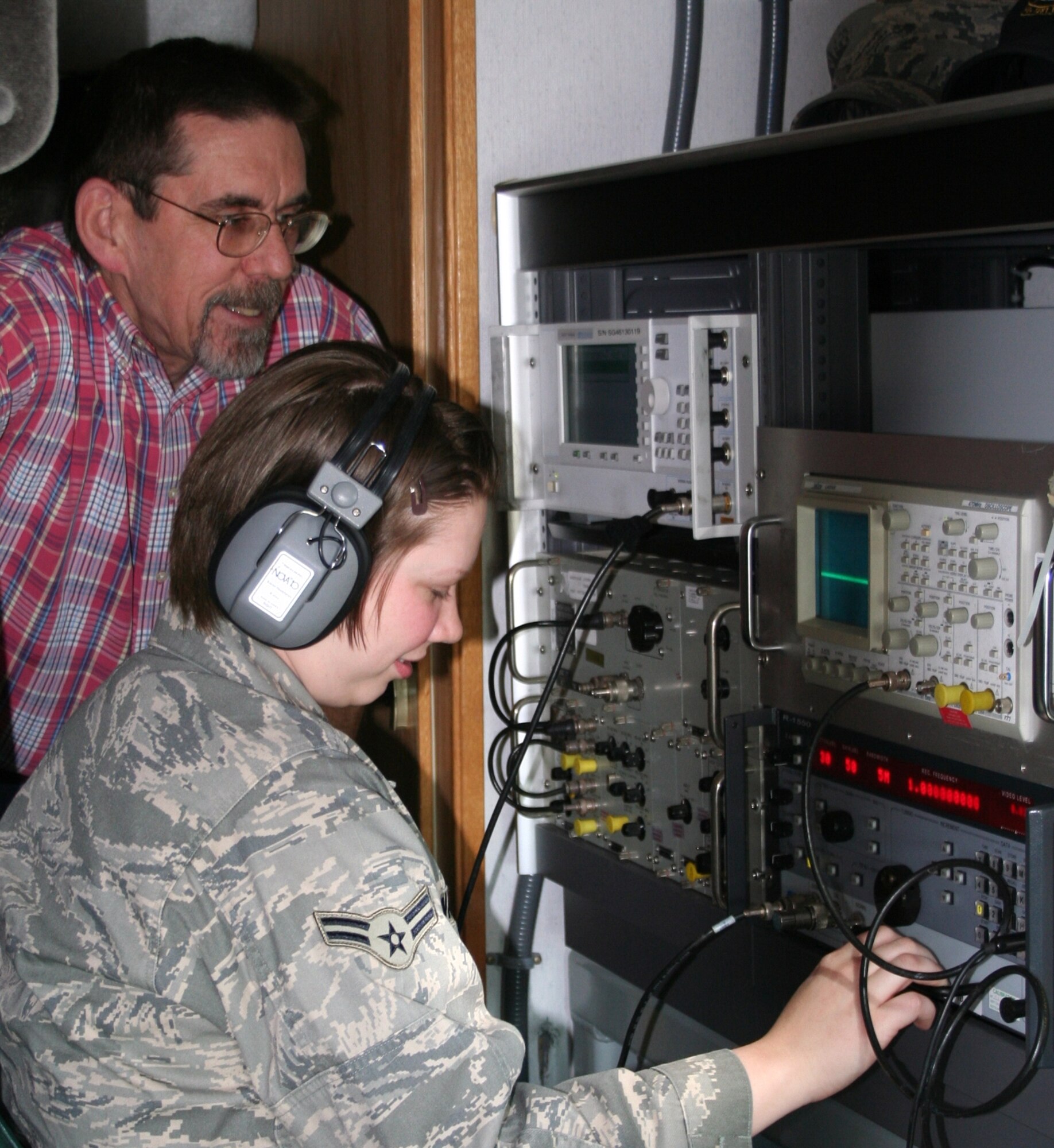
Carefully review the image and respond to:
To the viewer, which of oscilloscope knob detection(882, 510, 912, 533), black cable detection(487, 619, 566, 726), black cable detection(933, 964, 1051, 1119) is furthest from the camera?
black cable detection(487, 619, 566, 726)

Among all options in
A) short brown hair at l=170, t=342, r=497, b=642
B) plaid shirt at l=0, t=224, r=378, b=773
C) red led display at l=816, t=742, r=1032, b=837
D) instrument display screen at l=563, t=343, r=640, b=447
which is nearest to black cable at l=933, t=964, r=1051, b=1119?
red led display at l=816, t=742, r=1032, b=837

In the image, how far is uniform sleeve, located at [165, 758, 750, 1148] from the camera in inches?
33.6

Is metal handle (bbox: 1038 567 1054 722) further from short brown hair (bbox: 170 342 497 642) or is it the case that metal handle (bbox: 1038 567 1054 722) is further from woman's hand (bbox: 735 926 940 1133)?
short brown hair (bbox: 170 342 497 642)

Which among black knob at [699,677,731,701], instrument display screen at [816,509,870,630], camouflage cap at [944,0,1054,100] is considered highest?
camouflage cap at [944,0,1054,100]

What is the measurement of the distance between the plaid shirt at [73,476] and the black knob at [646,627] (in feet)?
2.04

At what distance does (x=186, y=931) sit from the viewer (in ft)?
2.94

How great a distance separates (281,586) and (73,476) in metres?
0.84

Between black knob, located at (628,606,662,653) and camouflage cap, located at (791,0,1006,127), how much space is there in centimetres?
68

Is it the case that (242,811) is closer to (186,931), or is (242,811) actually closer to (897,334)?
(186,931)

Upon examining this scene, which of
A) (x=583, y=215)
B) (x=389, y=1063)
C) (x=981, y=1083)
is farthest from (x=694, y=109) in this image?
(x=389, y=1063)

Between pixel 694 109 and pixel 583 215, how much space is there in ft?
1.44

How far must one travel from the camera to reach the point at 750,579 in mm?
1376

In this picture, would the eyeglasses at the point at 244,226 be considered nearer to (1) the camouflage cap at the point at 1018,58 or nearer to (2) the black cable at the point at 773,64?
(2) the black cable at the point at 773,64

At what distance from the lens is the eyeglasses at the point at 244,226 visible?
1.68 metres
